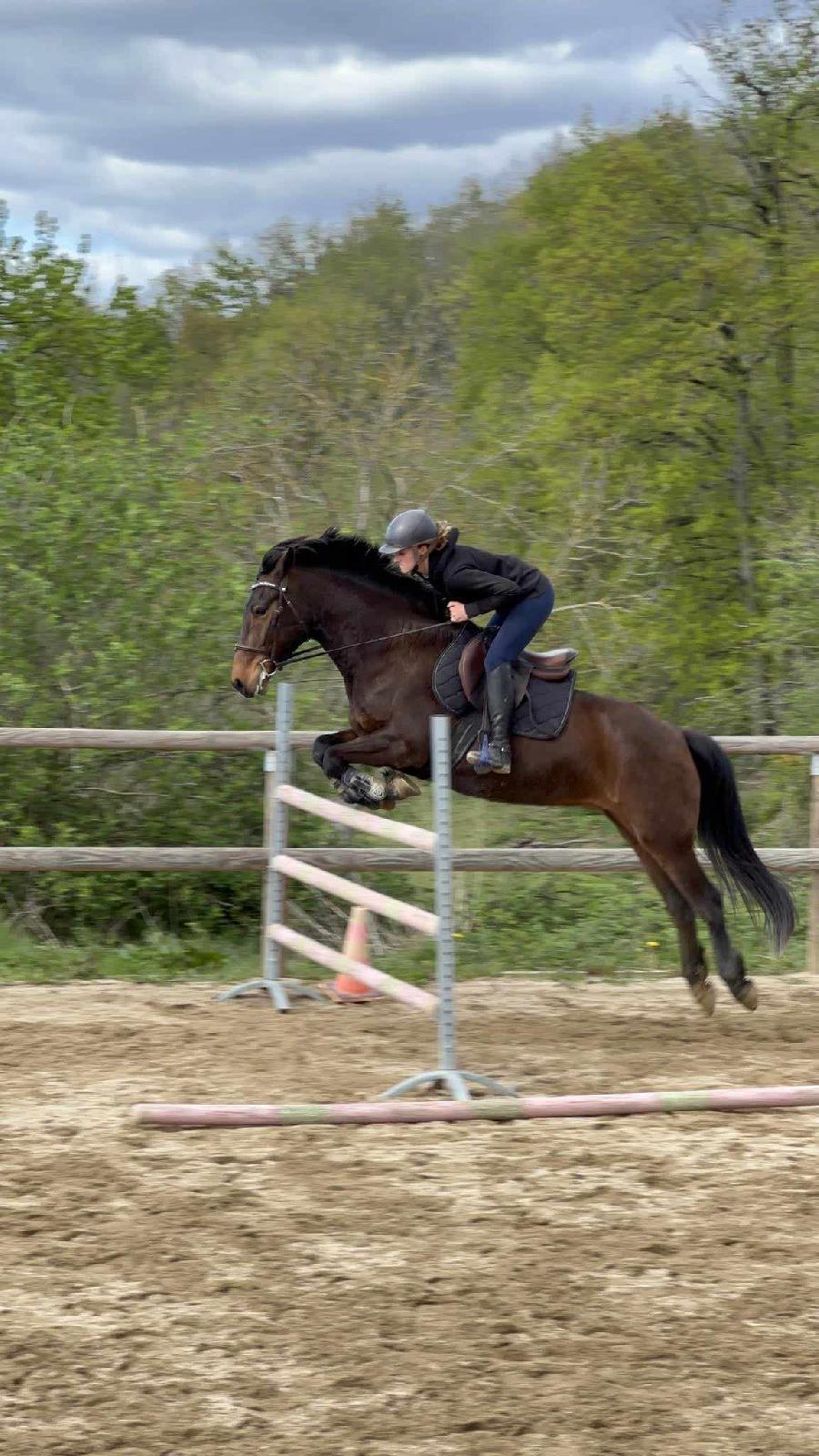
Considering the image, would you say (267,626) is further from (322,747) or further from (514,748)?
→ (514,748)

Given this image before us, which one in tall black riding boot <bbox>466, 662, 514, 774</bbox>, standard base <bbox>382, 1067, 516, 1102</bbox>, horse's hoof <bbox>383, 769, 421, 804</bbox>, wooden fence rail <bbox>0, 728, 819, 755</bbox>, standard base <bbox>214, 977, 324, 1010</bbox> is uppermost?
tall black riding boot <bbox>466, 662, 514, 774</bbox>

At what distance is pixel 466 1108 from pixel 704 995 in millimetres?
2099

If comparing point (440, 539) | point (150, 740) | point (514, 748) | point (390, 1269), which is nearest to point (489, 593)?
point (440, 539)

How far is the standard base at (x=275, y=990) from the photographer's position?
7.02 meters

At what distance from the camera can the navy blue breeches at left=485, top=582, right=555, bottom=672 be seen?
654 cm

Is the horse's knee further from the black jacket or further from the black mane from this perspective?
the black jacket

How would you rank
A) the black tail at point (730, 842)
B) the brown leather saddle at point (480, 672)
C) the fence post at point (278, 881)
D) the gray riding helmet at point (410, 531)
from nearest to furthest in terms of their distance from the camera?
1. the gray riding helmet at point (410, 531)
2. the brown leather saddle at point (480, 672)
3. the black tail at point (730, 842)
4. the fence post at point (278, 881)

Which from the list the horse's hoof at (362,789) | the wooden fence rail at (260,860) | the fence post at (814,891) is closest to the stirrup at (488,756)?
the horse's hoof at (362,789)

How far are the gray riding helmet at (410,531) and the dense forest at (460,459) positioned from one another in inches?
122

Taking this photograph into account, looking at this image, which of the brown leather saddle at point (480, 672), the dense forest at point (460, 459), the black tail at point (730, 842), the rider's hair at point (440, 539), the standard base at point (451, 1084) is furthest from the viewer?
the dense forest at point (460, 459)

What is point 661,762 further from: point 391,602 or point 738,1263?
point 738,1263

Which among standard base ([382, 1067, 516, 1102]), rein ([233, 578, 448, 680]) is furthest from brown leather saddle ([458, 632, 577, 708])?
standard base ([382, 1067, 516, 1102])

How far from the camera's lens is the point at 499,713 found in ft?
21.4

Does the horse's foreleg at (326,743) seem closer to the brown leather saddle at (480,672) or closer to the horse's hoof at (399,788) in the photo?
the horse's hoof at (399,788)
